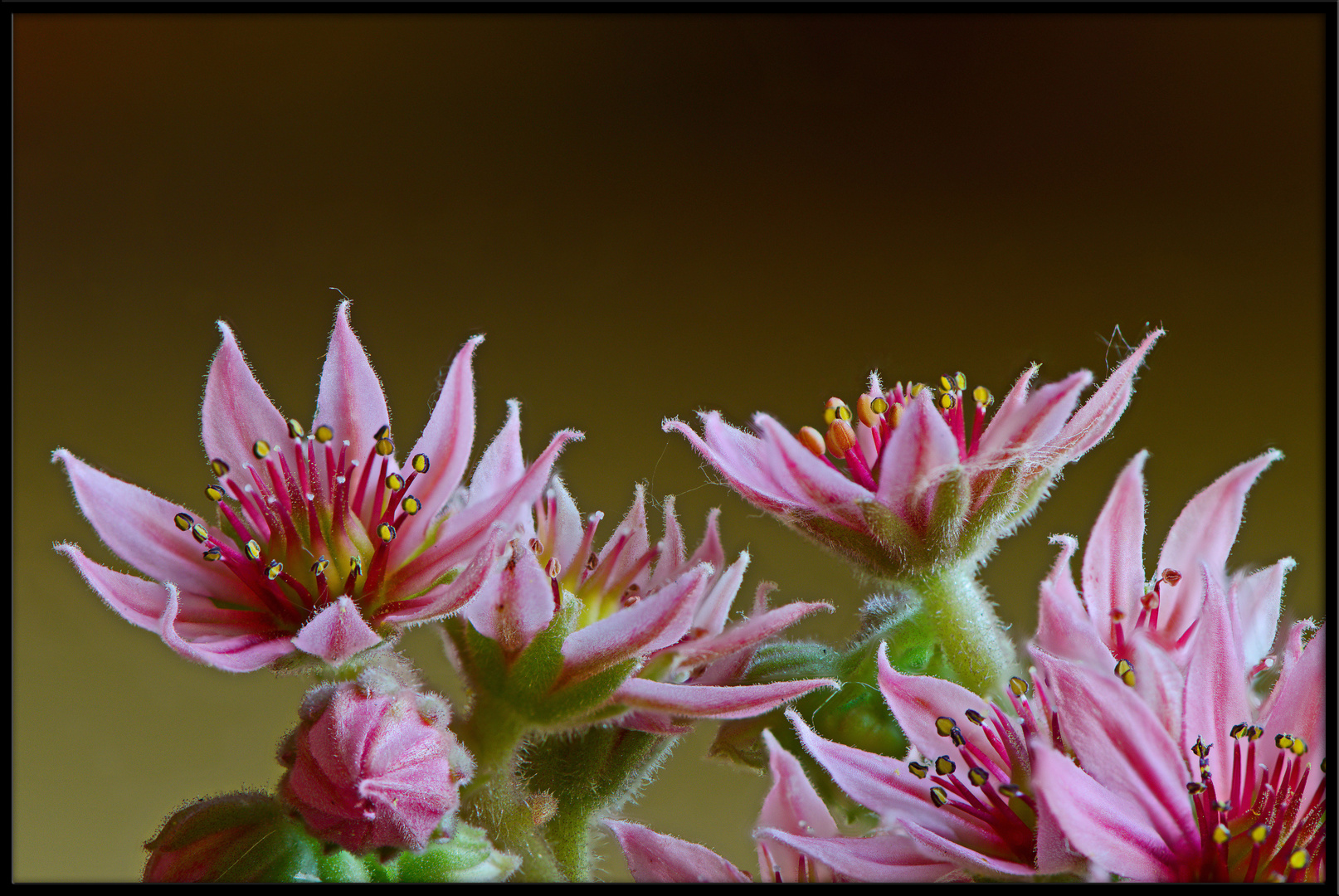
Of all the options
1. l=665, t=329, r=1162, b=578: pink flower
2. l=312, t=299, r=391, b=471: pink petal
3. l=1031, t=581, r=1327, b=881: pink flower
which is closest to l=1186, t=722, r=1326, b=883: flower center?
l=1031, t=581, r=1327, b=881: pink flower

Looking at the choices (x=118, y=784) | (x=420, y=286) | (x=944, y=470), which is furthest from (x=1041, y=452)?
(x=118, y=784)

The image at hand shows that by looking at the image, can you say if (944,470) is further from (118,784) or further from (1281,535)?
(118,784)

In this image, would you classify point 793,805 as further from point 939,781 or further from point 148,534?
point 148,534

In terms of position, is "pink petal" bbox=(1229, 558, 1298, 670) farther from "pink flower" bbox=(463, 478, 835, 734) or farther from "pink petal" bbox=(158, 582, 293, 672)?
"pink petal" bbox=(158, 582, 293, 672)

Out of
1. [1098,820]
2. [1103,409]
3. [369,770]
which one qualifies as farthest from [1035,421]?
[369,770]

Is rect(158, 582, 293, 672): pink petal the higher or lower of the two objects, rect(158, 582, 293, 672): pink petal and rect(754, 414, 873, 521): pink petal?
the lower
